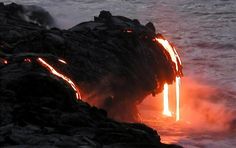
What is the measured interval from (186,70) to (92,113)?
19449mm

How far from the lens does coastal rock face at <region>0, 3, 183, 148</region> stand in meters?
7.47

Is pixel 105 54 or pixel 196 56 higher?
pixel 105 54

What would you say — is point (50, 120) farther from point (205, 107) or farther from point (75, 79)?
point (205, 107)

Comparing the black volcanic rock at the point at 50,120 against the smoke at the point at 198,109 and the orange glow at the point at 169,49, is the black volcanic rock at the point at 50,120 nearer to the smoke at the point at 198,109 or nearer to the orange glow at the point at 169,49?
the orange glow at the point at 169,49

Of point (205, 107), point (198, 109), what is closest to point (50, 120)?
point (198, 109)

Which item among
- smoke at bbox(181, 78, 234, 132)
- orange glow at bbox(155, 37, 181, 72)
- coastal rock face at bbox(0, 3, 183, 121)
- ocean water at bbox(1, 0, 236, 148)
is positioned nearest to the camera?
coastal rock face at bbox(0, 3, 183, 121)

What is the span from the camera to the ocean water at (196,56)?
58.3 ft

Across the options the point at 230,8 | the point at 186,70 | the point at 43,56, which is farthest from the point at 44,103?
the point at 230,8

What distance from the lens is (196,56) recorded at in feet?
97.8

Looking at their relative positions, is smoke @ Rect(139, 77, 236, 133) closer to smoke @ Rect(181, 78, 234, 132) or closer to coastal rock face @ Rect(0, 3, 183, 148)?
smoke @ Rect(181, 78, 234, 132)

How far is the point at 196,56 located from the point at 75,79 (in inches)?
761

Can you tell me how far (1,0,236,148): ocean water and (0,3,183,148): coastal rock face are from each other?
3125mm

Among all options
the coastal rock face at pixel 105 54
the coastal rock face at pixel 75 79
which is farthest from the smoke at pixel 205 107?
the coastal rock face at pixel 105 54

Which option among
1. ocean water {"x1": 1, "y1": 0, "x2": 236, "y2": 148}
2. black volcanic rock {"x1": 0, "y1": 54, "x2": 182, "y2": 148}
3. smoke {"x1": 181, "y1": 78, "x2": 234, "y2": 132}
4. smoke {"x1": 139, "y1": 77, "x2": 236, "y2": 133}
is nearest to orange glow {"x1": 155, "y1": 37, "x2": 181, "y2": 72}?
ocean water {"x1": 1, "y1": 0, "x2": 236, "y2": 148}
